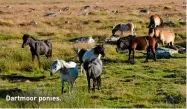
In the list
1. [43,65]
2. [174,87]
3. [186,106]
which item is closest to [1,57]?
[43,65]

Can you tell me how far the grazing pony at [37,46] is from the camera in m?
19.2

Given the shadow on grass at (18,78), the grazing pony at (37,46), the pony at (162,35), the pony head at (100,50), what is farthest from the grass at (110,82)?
the pony at (162,35)

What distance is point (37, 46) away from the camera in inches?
764

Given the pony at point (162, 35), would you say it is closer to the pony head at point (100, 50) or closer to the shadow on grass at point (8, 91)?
the pony head at point (100, 50)

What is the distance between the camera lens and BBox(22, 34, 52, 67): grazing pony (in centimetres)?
1923

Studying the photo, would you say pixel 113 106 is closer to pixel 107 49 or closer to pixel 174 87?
pixel 174 87

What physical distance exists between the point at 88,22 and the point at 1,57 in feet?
59.7

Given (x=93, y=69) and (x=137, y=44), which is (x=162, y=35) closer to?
(x=137, y=44)

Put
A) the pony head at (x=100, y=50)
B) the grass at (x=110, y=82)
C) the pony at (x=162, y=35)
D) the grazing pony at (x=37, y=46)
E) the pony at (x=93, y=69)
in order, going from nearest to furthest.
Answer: the grass at (x=110, y=82)
the pony at (x=93, y=69)
the pony head at (x=100, y=50)
the grazing pony at (x=37, y=46)
the pony at (x=162, y=35)

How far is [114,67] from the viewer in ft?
59.3

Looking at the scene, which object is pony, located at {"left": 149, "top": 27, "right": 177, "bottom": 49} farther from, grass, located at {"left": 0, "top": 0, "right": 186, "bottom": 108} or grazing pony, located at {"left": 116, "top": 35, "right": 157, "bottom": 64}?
grazing pony, located at {"left": 116, "top": 35, "right": 157, "bottom": 64}

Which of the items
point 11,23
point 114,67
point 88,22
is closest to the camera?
point 114,67

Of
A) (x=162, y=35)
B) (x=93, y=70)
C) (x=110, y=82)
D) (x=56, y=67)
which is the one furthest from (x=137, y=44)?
(x=56, y=67)

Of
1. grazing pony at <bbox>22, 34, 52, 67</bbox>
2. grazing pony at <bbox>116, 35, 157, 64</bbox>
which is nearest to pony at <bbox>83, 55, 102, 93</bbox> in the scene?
grazing pony at <bbox>22, 34, 52, 67</bbox>
